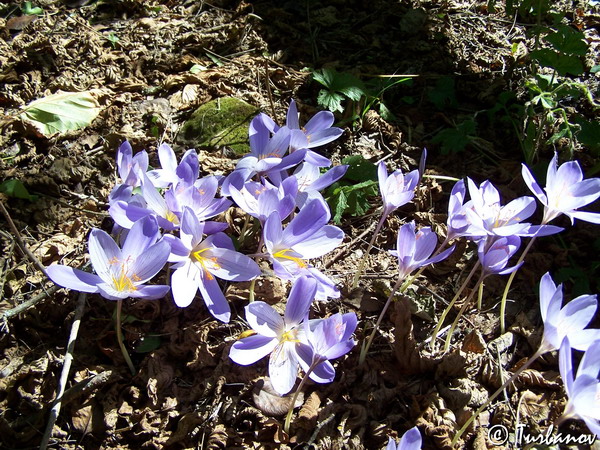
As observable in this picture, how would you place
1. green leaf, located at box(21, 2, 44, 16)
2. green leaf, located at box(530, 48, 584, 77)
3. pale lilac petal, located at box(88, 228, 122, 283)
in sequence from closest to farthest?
pale lilac petal, located at box(88, 228, 122, 283) → green leaf, located at box(530, 48, 584, 77) → green leaf, located at box(21, 2, 44, 16)

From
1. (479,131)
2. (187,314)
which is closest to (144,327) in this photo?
(187,314)

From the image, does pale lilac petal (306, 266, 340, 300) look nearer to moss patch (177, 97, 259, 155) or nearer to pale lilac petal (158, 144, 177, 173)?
pale lilac petal (158, 144, 177, 173)

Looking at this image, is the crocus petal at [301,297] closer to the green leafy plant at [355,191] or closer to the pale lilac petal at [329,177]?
the pale lilac petal at [329,177]

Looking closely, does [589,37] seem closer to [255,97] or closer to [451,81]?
→ [451,81]

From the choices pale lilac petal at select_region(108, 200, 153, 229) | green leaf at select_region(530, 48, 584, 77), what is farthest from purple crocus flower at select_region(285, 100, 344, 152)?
green leaf at select_region(530, 48, 584, 77)

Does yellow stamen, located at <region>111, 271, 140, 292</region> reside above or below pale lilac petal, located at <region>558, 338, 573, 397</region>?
above

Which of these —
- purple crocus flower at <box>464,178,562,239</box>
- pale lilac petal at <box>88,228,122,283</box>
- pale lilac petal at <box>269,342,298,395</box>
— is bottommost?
pale lilac petal at <box>269,342,298,395</box>
